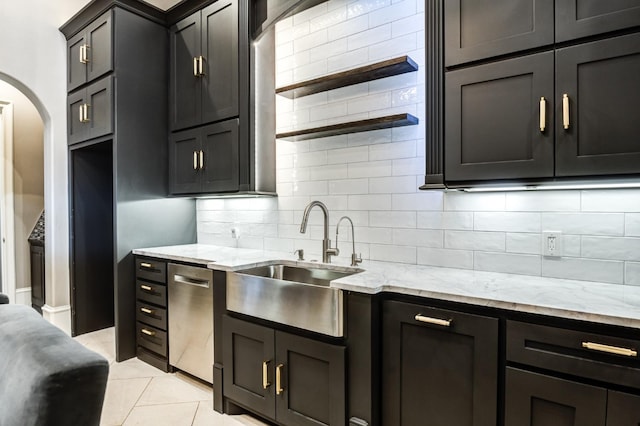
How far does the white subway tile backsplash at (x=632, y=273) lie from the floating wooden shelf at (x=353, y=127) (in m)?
1.25

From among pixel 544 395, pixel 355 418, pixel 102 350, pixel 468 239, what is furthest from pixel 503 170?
pixel 102 350

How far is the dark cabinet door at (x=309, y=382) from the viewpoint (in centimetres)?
178

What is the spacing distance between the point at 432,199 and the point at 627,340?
1.18 m

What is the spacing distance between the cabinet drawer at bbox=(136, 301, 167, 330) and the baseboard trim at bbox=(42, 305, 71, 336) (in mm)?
1135

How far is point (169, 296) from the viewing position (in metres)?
2.81

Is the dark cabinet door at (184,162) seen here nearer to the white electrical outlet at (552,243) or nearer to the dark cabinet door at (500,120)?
the dark cabinet door at (500,120)

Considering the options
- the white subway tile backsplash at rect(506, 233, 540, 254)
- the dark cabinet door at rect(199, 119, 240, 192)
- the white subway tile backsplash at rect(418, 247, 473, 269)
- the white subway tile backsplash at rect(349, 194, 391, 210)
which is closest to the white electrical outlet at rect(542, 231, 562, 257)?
the white subway tile backsplash at rect(506, 233, 540, 254)

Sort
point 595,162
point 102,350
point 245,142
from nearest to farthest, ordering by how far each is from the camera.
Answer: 1. point 595,162
2. point 245,142
3. point 102,350

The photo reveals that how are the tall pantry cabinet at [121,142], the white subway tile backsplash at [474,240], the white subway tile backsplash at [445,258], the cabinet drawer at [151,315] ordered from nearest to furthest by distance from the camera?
the white subway tile backsplash at [474,240] → the white subway tile backsplash at [445,258] → the cabinet drawer at [151,315] → the tall pantry cabinet at [121,142]

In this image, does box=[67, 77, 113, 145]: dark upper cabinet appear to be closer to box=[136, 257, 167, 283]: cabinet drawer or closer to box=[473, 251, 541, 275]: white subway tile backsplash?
box=[136, 257, 167, 283]: cabinet drawer

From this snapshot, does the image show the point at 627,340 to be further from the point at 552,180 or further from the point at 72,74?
the point at 72,74

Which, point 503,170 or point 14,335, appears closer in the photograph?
point 14,335

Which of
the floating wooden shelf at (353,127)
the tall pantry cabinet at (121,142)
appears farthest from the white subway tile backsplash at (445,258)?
the tall pantry cabinet at (121,142)

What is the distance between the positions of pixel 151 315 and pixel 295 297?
166 centimetres
